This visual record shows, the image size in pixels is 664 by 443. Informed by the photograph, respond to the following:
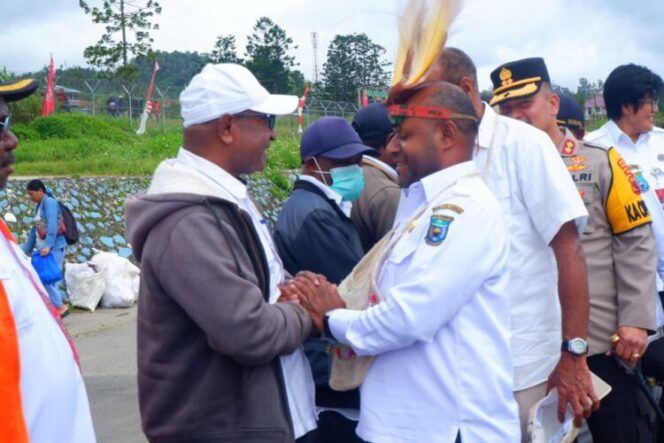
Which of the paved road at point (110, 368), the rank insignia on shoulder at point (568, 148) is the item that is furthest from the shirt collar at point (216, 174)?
the paved road at point (110, 368)

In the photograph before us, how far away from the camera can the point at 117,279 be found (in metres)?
11.3

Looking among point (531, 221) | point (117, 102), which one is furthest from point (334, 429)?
point (117, 102)

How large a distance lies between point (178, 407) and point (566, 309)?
1.50 meters

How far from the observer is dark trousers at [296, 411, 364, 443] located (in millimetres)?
3365

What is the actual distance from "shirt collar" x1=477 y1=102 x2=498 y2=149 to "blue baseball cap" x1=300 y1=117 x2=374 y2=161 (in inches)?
32.9

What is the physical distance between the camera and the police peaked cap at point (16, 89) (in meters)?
2.32

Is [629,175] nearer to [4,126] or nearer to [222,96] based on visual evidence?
[222,96]

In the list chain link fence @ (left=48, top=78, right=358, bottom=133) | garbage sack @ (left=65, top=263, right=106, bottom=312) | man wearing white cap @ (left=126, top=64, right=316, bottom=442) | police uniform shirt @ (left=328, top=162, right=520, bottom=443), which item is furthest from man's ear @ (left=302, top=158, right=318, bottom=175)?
chain link fence @ (left=48, top=78, right=358, bottom=133)

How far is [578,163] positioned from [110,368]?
5.47m

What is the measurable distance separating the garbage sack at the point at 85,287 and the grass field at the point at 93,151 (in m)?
3.85

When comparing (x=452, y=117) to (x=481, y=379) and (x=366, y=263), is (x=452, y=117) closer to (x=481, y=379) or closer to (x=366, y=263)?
(x=366, y=263)

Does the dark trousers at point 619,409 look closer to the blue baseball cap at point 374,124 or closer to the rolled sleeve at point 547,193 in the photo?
the rolled sleeve at point 547,193

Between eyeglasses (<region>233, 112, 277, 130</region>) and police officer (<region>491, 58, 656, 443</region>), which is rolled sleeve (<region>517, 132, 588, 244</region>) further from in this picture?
eyeglasses (<region>233, 112, 277, 130</region>)

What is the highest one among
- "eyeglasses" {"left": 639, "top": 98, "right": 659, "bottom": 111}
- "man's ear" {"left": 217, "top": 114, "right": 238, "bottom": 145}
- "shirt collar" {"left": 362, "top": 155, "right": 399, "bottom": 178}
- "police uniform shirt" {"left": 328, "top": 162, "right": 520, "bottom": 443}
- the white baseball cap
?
the white baseball cap
